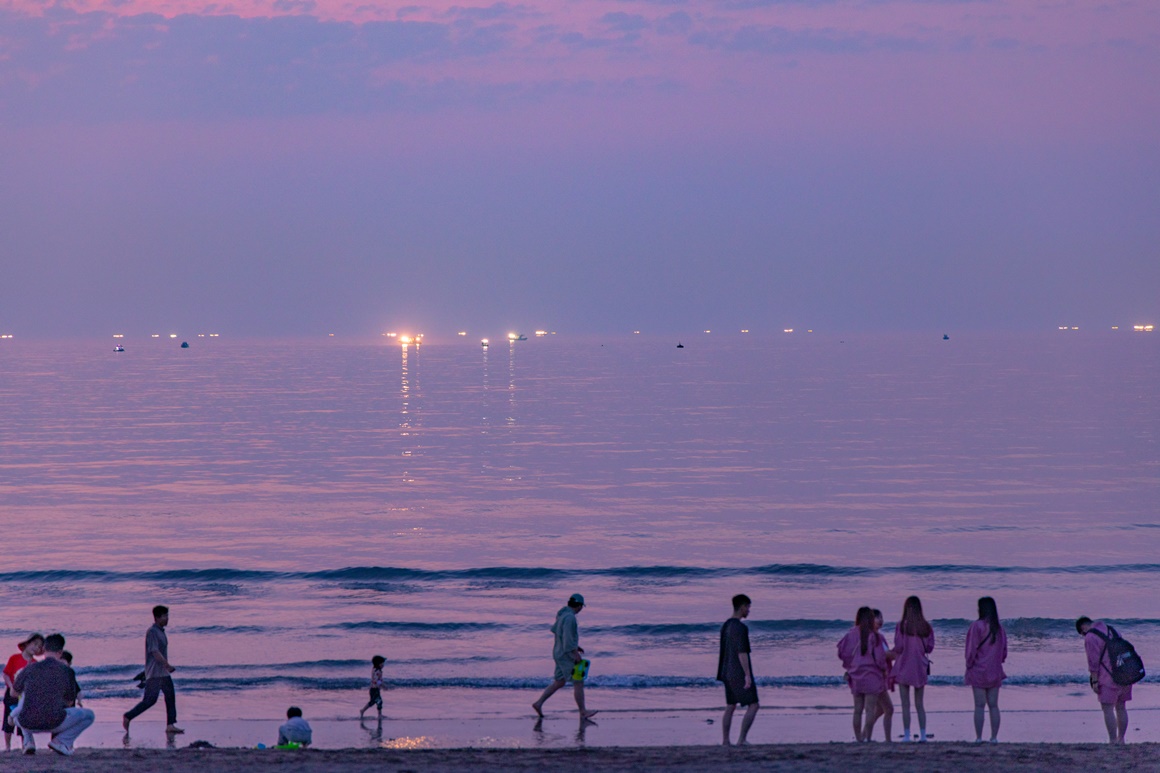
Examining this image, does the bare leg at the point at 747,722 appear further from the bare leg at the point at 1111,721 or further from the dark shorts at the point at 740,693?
the bare leg at the point at 1111,721

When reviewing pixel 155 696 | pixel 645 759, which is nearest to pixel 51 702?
pixel 155 696

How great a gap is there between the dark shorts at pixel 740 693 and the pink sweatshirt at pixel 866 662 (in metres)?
1.14

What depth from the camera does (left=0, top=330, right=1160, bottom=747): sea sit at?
17844mm

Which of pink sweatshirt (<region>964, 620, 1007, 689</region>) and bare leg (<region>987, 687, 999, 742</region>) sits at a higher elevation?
pink sweatshirt (<region>964, 620, 1007, 689</region>)

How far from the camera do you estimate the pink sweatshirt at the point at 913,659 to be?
1355 cm

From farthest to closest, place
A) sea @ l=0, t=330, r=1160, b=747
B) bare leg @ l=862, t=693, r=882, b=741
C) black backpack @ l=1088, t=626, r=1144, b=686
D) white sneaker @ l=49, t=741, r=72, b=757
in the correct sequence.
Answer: sea @ l=0, t=330, r=1160, b=747
bare leg @ l=862, t=693, r=882, b=741
black backpack @ l=1088, t=626, r=1144, b=686
white sneaker @ l=49, t=741, r=72, b=757

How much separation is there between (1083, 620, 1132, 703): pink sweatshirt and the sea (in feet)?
5.69

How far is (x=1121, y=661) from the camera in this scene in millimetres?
13055

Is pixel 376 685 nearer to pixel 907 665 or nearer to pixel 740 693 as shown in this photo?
pixel 740 693

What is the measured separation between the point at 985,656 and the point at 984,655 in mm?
15

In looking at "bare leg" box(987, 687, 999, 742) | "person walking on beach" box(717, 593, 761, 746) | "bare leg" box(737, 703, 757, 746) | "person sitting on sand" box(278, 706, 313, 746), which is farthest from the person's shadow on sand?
"bare leg" box(987, 687, 999, 742)

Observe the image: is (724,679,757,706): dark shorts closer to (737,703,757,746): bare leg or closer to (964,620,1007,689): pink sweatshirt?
(737,703,757,746): bare leg

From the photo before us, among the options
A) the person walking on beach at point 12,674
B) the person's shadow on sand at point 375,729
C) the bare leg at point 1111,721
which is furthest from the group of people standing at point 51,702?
the bare leg at point 1111,721

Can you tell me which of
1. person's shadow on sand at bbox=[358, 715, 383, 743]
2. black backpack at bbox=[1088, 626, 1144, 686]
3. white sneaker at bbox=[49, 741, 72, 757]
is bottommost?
person's shadow on sand at bbox=[358, 715, 383, 743]
